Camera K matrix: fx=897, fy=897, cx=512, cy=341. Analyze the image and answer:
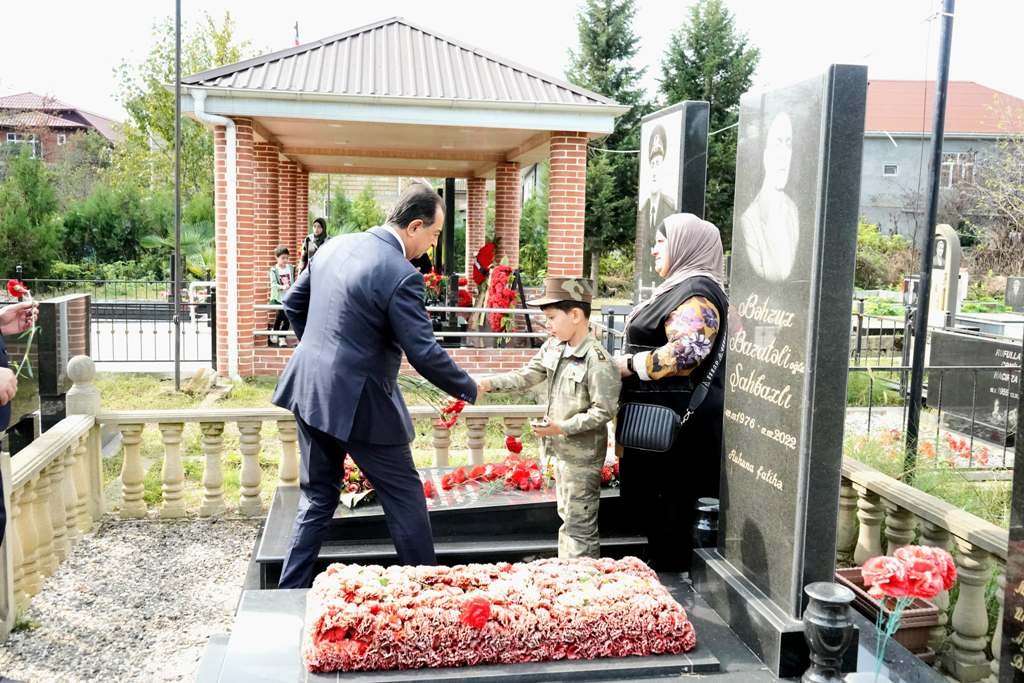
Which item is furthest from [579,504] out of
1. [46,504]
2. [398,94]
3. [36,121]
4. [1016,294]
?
[36,121]

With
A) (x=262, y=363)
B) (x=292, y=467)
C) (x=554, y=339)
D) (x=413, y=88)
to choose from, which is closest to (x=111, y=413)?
(x=292, y=467)

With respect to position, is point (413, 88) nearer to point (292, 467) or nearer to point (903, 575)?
point (292, 467)

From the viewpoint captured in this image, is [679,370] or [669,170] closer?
[679,370]

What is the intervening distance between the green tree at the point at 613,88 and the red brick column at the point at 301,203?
1541 centimetres

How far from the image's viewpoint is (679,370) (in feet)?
13.2

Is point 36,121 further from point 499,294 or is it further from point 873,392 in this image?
→ point 873,392

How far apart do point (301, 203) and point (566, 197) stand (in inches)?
437

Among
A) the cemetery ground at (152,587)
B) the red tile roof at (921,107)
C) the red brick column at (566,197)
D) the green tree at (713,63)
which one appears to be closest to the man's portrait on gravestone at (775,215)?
the cemetery ground at (152,587)

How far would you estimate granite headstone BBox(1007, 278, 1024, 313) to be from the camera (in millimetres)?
24203

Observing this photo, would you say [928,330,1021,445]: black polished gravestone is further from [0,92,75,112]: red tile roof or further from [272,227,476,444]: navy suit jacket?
[0,92,75,112]: red tile roof

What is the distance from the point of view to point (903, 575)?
2.43 m

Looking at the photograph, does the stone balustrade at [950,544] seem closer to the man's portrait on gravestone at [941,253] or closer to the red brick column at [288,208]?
the man's portrait on gravestone at [941,253]

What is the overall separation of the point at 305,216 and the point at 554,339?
1874 centimetres

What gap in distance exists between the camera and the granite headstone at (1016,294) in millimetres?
24203
